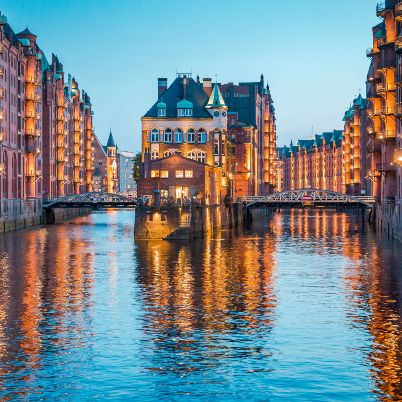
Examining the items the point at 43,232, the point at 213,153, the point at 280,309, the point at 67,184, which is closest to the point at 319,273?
the point at 280,309

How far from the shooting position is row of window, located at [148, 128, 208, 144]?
5787 inches

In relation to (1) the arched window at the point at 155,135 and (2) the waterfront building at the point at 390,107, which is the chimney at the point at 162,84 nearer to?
(1) the arched window at the point at 155,135

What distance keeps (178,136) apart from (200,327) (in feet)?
347

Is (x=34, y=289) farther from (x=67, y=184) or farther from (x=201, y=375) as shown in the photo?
(x=67, y=184)

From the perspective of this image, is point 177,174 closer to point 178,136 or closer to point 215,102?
point 178,136

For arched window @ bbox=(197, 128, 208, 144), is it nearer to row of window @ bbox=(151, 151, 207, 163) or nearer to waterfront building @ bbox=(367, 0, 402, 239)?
row of window @ bbox=(151, 151, 207, 163)

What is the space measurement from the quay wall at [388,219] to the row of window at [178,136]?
97.4ft

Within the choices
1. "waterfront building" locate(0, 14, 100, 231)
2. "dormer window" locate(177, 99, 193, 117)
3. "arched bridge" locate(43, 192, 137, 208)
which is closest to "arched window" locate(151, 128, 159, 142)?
"dormer window" locate(177, 99, 193, 117)

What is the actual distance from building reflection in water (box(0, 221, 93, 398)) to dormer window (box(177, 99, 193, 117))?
57.5 meters

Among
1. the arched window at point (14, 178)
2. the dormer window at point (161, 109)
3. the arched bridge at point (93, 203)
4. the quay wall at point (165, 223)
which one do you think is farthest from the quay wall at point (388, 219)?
the arched window at point (14, 178)

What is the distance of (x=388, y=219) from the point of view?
4368 inches

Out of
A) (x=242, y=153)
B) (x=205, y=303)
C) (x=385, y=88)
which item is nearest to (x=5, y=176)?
(x=385, y=88)

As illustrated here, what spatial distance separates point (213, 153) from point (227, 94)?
5225 cm

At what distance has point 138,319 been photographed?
151 ft
